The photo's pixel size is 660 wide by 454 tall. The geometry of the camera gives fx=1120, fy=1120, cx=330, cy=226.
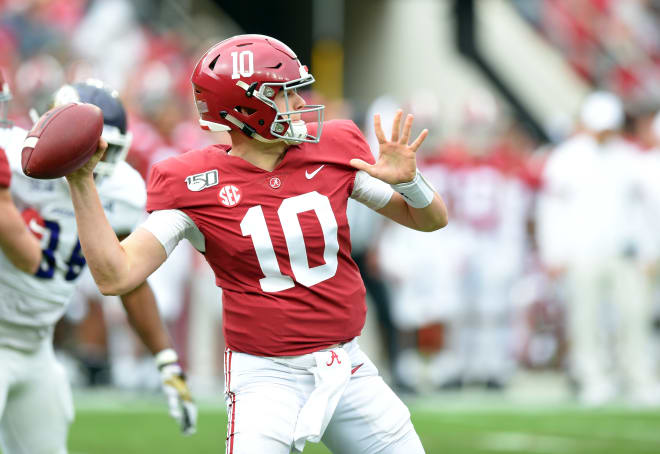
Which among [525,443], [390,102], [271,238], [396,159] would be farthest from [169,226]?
[390,102]

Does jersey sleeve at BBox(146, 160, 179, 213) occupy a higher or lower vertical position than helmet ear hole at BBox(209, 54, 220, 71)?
lower

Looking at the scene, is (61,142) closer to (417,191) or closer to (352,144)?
(352,144)

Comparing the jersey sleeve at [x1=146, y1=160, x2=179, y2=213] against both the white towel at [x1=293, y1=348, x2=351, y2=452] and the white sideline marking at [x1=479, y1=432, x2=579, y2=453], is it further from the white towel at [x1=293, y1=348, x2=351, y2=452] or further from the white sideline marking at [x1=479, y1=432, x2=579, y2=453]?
the white sideline marking at [x1=479, y1=432, x2=579, y2=453]

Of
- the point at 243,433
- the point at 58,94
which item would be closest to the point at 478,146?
the point at 58,94

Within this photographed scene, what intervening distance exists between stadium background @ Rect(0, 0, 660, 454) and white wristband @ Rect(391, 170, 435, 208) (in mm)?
1600

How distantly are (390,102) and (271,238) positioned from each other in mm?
7979

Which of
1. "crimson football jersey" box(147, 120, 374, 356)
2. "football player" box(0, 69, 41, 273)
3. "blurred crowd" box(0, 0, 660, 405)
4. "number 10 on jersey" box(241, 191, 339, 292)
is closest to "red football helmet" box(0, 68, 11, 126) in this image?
"football player" box(0, 69, 41, 273)

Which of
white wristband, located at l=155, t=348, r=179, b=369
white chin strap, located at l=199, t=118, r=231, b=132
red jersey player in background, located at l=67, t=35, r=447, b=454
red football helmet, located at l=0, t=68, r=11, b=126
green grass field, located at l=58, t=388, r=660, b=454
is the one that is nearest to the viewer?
red jersey player in background, located at l=67, t=35, r=447, b=454

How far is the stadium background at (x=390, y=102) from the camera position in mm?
7227

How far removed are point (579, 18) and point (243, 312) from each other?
10741 mm

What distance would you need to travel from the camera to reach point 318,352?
3.31 m

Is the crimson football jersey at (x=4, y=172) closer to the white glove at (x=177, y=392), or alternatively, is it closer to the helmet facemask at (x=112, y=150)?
the helmet facemask at (x=112, y=150)

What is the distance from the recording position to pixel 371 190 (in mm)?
3512

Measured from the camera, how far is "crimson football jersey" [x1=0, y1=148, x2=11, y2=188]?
343cm
